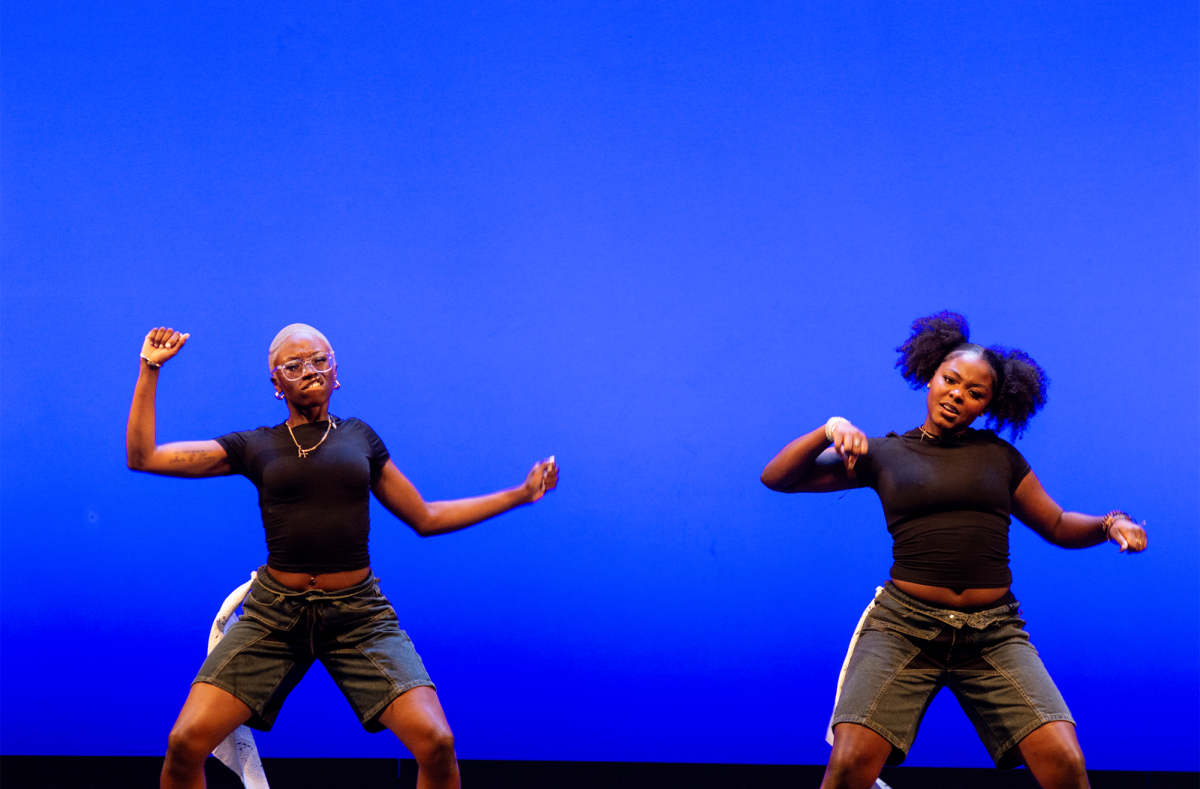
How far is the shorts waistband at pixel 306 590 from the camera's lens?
2.38 metres

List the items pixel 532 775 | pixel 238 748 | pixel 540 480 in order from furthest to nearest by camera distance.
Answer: pixel 532 775
pixel 540 480
pixel 238 748

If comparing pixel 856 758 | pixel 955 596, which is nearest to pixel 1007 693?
pixel 955 596

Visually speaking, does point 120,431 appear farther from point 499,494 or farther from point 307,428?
point 499,494

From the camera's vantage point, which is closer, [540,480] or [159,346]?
[159,346]

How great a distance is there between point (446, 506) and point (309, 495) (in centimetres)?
40

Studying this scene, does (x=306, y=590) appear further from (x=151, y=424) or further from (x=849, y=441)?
(x=849, y=441)

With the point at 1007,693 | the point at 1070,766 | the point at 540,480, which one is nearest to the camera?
the point at 1070,766

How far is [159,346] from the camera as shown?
7.68 feet

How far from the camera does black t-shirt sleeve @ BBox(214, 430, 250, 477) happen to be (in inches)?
97.0

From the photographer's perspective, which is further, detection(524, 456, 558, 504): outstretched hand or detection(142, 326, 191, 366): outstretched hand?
detection(524, 456, 558, 504): outstretched hand

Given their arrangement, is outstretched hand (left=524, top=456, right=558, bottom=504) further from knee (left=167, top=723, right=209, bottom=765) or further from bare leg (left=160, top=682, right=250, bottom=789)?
knee (left=167, top=723, right=209, bottom=765)

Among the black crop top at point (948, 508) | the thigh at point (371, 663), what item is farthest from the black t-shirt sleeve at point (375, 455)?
the black crop top at point (948, 508)

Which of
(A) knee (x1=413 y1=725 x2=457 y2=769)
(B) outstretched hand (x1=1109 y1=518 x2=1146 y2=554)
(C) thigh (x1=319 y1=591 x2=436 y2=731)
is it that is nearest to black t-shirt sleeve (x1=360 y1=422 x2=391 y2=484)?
(C) thigh (x1=319 y1=591 x2=436 y2=731)

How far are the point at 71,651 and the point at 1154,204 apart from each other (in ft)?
14.4
